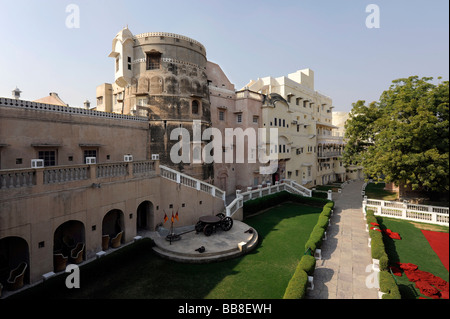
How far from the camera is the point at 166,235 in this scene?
633 inches

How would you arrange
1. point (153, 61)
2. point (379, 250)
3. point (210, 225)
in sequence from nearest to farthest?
point (379, 250) → point (210, 225) → point (153, 61)

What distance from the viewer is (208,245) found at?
1471 cm

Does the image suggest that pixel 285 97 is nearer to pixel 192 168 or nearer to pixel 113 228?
pixel 192 168

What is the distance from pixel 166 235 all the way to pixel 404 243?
58.0ft

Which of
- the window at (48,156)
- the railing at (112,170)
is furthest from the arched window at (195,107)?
the window at (48,156)

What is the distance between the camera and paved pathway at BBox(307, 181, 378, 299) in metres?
11.4

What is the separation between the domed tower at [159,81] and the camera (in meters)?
20.9

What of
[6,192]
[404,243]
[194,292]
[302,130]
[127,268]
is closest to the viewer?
[6,192]

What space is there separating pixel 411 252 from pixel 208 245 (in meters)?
13.9

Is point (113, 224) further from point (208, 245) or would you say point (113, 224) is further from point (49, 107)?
point (49, 107)

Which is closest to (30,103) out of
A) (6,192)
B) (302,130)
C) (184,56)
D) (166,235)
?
(6,192)

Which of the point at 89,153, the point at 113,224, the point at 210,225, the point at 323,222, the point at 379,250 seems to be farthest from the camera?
the point at 323,222

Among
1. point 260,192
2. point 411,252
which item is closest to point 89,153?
point 260,192

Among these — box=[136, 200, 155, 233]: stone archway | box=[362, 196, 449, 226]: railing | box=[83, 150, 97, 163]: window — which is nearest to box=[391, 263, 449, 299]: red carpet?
Result: box=[362, 196, 449, 226]: railing
